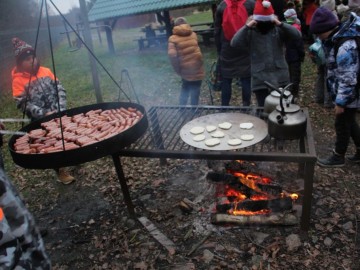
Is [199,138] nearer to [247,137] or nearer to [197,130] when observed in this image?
[197,130]

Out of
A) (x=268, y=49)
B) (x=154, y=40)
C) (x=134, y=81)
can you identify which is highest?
(x=268, y=49)

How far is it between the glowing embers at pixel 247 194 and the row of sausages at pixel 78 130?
1492mm

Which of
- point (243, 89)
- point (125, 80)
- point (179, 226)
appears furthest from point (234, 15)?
point (125, 80)

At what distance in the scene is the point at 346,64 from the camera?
377 centimetres

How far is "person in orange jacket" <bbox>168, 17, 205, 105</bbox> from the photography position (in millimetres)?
6117

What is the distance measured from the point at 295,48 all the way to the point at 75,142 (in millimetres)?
4779

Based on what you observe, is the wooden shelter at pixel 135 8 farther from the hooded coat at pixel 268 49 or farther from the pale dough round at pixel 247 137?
the pale dough round at pixel 247 137

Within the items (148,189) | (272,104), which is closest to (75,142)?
(148,189)

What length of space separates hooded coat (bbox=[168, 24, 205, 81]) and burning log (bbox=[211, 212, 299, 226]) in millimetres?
3535

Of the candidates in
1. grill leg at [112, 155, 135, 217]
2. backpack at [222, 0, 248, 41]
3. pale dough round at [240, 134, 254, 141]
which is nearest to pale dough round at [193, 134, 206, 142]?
pale dough round at [240, 134, 254, 141]

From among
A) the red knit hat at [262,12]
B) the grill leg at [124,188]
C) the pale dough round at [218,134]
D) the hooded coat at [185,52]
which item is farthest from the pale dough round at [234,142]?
the hooded coat at [185,52]

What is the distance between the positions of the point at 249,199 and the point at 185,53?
3.54 meters

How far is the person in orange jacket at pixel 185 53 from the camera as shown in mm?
6117

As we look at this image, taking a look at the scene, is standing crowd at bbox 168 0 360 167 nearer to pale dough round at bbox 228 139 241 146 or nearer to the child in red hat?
→ the child in red hat
